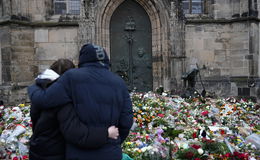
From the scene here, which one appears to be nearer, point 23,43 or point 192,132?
point 192,132

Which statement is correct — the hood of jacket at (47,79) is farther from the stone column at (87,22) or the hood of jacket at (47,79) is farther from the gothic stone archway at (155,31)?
the gothic stone archway at (155,31)

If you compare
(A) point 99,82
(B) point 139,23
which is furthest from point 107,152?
(B) point 139,23

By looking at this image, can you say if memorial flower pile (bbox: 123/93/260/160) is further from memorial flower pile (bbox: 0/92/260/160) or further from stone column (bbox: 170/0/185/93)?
stone column (bbox: 170/0/185/93)

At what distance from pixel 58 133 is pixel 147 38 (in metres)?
10.0

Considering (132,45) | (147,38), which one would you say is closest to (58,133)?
(132,45)

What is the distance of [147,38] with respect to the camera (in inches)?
478

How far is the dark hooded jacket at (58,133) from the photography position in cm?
228

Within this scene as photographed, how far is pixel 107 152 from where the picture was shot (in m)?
2.37

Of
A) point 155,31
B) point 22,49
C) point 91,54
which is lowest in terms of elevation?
point 91,54

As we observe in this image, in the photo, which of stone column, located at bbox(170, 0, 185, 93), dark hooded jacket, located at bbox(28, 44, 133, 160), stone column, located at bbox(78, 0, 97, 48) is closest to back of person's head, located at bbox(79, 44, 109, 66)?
dark hooded jacket, located at bbox(28, 44, 133, 160)

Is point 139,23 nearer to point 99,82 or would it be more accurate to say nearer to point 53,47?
point 53,47

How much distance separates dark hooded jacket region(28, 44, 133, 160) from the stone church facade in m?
8.31

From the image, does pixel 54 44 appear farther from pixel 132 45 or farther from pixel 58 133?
pixel 58 133

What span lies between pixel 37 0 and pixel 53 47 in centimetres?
184
